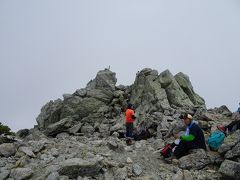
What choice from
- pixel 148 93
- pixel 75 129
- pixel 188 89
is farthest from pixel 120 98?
pixel 188 89

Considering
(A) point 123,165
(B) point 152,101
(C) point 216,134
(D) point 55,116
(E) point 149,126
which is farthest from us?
(D) point 55,116

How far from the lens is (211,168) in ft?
55.0

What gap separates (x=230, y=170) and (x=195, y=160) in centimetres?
216

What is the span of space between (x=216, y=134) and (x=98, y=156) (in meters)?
6.76

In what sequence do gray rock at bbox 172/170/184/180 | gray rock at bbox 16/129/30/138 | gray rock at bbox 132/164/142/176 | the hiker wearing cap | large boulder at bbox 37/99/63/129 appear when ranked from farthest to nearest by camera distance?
large boulder at bbox 37/99/63/129, gray rock at bbox 16/129/30/138, the hiker wearing cap, gray rock at bbox 132/164/142/176, gray rock at bbox 172/170/184/180

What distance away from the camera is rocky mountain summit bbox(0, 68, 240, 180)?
618 inches

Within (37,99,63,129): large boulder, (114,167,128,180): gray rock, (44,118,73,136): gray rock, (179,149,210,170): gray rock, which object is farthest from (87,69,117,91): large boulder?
(114,167,128,180): gray rock

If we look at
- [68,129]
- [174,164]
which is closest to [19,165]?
[174,164]

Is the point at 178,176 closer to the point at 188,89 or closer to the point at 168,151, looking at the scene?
the point at 168,151

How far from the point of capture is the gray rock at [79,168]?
1529cm

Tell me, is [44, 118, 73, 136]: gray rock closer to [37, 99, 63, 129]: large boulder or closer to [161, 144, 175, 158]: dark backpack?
[37, 99, 63, 129]: large boulder

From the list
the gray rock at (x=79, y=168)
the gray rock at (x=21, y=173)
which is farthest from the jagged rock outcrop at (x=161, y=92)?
the gray rock at (x=21, y=173)

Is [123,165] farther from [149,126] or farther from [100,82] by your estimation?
[100,82]

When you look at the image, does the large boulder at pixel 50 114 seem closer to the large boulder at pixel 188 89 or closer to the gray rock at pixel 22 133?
the gray rock at pixel 22 133
